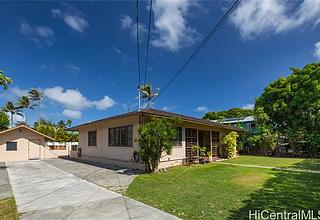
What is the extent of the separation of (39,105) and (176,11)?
46.1m

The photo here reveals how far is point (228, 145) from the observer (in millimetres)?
18250

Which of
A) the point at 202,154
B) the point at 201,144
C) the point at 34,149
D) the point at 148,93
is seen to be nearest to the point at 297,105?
the point at 201,144

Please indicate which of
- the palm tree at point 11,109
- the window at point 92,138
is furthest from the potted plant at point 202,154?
the palm tree at point 11,109

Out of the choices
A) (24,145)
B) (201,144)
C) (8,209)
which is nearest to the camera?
(8,209)

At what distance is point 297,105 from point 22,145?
87.8ft

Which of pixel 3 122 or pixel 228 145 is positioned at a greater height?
pixel 3 122

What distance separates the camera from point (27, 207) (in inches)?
228

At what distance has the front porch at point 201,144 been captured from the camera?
14620 mm

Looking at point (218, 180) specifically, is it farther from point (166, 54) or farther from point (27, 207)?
point (166, 54)

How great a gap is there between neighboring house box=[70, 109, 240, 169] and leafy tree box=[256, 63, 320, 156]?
723 centimetres

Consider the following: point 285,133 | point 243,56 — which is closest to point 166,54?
point 243,56

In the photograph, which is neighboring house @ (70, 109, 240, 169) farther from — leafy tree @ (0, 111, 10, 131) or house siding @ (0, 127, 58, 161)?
leafy tree @ (0, 111, 10, 131)

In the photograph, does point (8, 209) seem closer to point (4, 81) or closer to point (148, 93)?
point (4, 81)

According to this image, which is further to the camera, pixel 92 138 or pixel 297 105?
pixel 297 105
